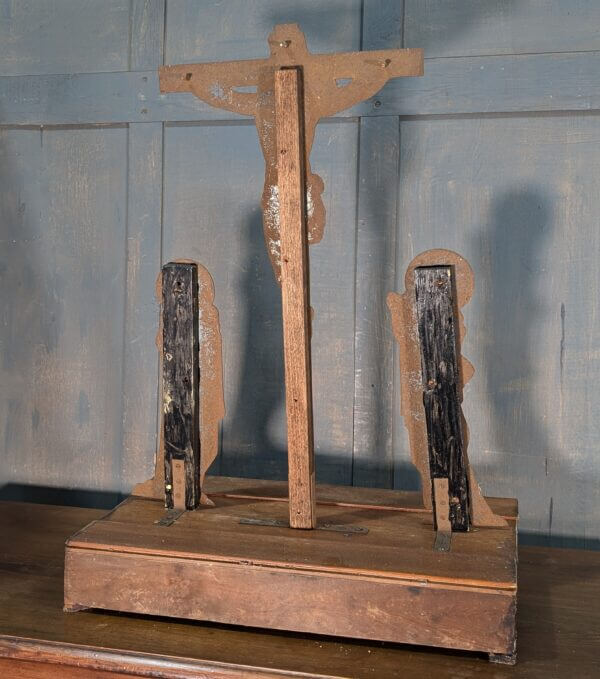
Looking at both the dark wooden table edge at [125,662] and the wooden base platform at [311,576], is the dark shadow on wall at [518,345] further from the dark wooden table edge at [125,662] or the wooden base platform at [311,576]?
the dark wooden table edge at [125,662]

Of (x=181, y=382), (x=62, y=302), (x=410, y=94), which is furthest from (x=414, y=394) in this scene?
(x=62, y=302)

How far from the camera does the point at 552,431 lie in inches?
56.1

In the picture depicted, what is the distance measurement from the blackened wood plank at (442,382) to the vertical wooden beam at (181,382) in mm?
318

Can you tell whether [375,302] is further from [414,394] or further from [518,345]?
[414,394]

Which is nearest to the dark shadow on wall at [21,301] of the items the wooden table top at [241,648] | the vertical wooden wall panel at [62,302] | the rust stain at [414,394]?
the vertical wooden wall panel at [62,302]

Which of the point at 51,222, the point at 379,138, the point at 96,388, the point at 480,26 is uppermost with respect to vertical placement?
the point at 480,26

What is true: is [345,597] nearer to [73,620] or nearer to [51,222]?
[73,620]

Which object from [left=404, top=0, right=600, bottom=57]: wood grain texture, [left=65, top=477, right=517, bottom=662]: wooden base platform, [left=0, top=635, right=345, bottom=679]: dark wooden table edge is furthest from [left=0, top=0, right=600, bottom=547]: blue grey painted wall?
[left=0, top=635, right=345, bottom=679]: dark wooden table edge

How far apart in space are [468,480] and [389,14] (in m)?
0.80

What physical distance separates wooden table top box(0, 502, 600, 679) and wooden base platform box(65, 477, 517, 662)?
0.02 m

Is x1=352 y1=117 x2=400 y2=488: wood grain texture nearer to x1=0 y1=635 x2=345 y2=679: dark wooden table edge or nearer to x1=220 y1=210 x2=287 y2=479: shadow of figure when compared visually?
x1=220 y1=210 x2=287 y2=479: shadow of figure

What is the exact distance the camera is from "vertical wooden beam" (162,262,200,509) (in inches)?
46.6

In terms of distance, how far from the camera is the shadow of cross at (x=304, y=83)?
3.59 feet

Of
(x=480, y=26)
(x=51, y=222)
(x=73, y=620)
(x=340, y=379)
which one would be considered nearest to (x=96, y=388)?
(x=51, y=222)
